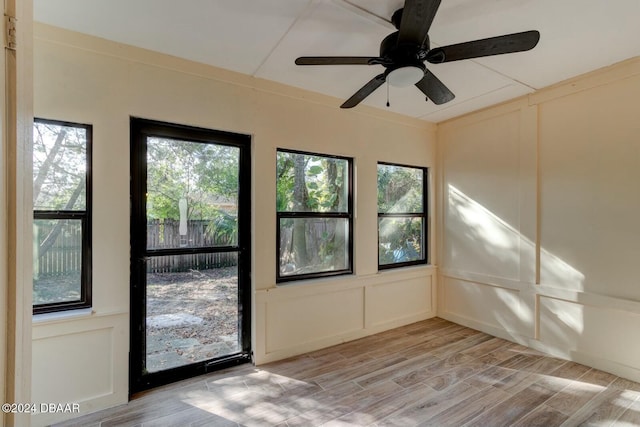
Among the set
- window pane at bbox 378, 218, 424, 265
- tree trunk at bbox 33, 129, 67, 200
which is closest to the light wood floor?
window pane at bbox 378, 218, 424, 265

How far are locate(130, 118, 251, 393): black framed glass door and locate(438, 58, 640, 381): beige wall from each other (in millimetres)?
2810

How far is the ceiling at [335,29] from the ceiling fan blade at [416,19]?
0.42 m

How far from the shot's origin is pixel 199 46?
233 centimetres

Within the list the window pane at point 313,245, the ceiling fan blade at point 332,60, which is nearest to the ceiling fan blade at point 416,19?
the ceiling fan blade at point 332,60

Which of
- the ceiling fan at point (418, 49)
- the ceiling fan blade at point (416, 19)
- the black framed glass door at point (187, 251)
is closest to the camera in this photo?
the ceiling fan blade at point (416, 19)

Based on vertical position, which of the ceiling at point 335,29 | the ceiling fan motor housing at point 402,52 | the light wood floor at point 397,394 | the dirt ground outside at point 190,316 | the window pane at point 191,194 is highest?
the ceiling at point 335,29

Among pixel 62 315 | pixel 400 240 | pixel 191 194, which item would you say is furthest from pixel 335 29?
pixel 62 315

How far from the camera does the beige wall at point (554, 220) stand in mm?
2568

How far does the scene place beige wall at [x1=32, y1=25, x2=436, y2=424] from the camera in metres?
2.07

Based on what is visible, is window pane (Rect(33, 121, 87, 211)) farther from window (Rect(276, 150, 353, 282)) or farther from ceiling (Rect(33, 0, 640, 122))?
window (Rect(276, 150, 353, 282))

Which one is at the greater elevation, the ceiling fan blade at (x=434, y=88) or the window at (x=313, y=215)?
the ceiling fan blade at (x=434, y=88)

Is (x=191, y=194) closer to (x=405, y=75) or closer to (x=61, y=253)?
(x=61, y=253)

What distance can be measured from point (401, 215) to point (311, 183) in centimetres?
142

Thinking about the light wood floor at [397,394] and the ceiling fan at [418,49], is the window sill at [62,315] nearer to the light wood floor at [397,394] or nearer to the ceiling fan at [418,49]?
the light wood floor at [397,394]
